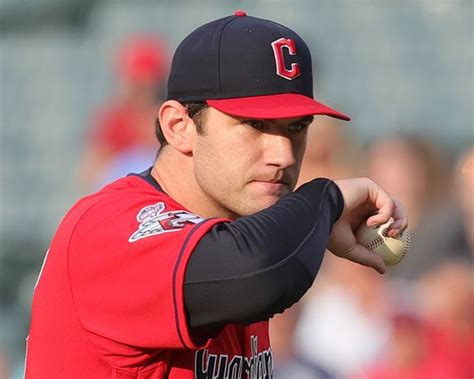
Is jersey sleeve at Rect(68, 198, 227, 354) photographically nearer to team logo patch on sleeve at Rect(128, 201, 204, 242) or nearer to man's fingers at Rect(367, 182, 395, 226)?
team logo patch on sleeve at Rect(128, 201, 204, 242)

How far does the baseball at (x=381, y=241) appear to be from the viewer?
2.51 m

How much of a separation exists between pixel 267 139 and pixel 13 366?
4.53 meters

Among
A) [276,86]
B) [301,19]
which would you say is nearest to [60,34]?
[301,19]

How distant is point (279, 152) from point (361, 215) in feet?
0.91

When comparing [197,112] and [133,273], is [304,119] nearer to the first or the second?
[197,112]

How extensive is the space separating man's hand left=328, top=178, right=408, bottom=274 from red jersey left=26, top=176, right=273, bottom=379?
35 cm

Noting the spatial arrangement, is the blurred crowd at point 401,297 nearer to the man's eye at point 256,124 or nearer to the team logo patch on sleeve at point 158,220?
the man's eye at point 256,124

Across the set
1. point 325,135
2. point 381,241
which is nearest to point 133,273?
point 381,241

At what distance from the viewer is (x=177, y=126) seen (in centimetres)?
256

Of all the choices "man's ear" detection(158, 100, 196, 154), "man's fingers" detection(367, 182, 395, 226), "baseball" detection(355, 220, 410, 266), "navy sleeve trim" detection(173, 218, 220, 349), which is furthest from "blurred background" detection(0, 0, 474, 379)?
"navy sleeve trim" detection(173, 218, 220, 349)

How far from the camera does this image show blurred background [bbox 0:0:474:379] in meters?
5.34

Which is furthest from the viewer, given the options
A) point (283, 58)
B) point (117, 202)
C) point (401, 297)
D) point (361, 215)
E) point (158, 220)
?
point (401, 297)

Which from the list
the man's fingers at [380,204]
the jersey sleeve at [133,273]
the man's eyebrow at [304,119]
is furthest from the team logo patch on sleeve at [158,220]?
the man's fingers at [380,204]

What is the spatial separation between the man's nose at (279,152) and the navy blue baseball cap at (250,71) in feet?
0.27
